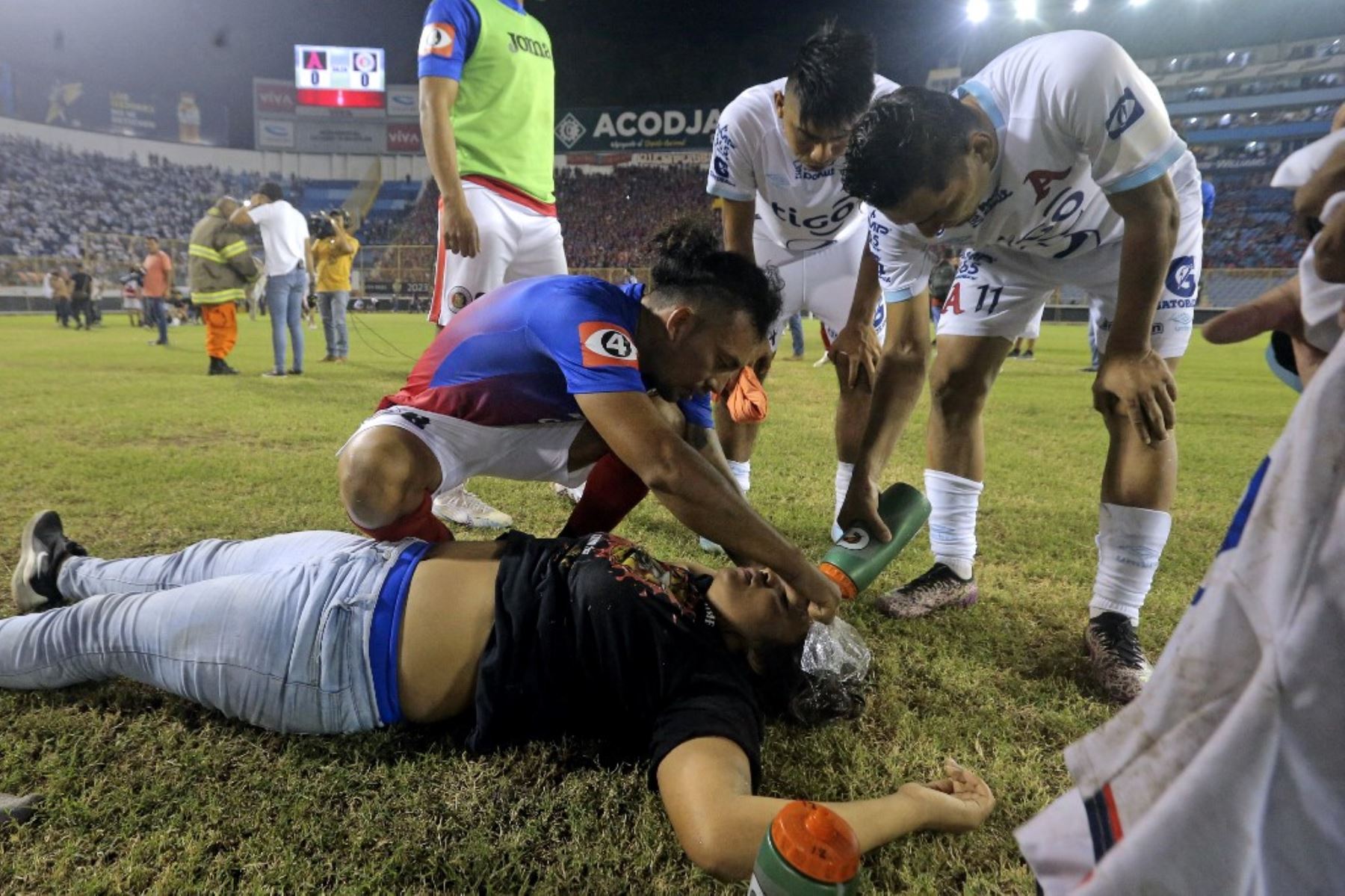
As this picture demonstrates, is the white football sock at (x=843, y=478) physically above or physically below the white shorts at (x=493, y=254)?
below

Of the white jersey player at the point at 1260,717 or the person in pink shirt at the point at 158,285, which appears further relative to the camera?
the person in pink shirt at the point at 158,285

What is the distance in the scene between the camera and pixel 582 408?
5.77ft

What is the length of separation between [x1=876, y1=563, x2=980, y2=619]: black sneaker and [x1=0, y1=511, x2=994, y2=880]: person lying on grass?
2.41ft

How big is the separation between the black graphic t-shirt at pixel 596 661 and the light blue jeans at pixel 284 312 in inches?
277

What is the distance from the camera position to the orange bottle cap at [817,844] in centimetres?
90

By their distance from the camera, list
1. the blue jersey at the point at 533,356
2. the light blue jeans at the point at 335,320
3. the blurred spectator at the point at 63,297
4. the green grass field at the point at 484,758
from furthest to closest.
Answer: the blurred spectator at the point at 63,297
the light blue jeans at the point at 335,320
the blue jersey at the point at 533,356
the green grass field at the point at 484,758

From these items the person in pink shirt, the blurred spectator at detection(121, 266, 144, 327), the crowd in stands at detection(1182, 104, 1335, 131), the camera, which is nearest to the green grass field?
the camera

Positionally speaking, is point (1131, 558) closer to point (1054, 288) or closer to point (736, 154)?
point (1054, 288)

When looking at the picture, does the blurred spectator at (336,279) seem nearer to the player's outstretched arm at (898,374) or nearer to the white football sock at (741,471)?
the white football sock at (741,471)

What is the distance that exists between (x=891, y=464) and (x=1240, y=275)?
844 inches

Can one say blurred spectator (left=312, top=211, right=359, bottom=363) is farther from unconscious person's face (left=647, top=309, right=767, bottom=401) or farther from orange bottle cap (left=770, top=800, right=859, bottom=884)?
orange bottle cap (left=770, top=800, right=859, bottom=884)

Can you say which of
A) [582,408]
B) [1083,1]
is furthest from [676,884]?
[1083,1]

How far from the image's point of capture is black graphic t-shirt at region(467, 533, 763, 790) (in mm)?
1521

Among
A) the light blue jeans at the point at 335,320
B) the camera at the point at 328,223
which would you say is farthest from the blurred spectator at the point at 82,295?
the light blue jeans at the point at 335,320
